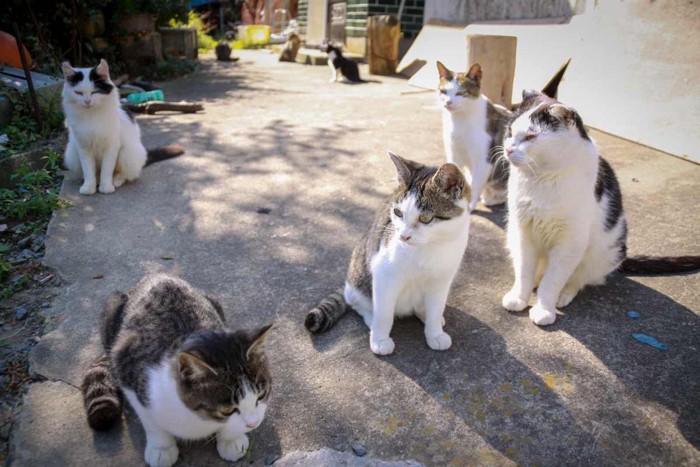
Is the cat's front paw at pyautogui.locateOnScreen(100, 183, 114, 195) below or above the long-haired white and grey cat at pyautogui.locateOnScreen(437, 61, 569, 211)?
below

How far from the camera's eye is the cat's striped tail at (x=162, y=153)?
17.9ft

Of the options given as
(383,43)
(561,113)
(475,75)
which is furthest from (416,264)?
(383,43)

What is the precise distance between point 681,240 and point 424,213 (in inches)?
103

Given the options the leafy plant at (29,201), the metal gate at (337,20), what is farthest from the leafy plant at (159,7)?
the leafy plant at (29,201)

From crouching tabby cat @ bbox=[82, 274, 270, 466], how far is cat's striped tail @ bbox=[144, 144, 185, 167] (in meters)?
3.46

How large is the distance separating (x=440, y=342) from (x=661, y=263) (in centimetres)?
176

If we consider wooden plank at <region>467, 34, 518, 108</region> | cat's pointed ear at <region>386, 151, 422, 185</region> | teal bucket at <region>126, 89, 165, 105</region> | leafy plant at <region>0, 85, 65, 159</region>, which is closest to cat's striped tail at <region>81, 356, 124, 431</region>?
cat's pointed ear at <region>386, 151, 422, 185</region>

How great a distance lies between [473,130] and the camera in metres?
4.32

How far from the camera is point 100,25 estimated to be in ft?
30.4

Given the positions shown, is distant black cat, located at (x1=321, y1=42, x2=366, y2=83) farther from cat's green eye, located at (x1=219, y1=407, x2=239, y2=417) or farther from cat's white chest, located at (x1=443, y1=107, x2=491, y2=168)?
cat's green eye, located at (x1=219, y1=407, x2=239, y2=417)

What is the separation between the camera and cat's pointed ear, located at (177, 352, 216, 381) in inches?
67.4

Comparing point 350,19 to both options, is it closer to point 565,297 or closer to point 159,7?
point 159,7

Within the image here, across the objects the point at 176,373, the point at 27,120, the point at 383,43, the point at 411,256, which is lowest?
the point at 176,373

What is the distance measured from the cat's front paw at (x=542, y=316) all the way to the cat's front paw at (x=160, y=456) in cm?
208
